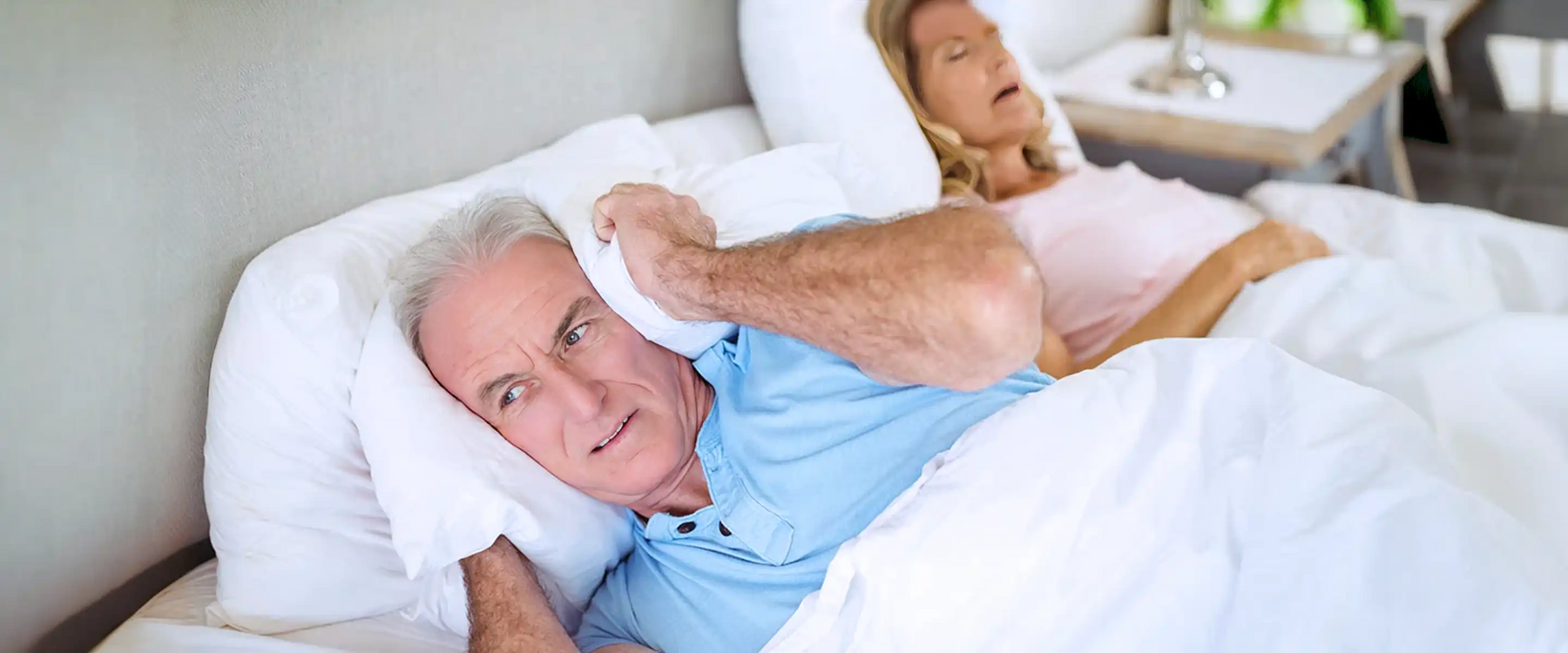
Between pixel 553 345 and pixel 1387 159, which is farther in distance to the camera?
pixel 1387 159

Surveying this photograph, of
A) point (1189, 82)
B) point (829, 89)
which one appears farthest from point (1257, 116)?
point (829, 89)

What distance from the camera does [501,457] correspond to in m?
1.11

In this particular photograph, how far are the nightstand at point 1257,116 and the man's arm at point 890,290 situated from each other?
51.7 inches

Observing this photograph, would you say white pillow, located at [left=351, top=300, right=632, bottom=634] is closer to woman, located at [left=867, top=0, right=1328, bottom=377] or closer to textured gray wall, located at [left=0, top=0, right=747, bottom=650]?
textured gray wall, located at [left=0, top=0, right=747, bottom=650]

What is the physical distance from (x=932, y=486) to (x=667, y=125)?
0.75 meters

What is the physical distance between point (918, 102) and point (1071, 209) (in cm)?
28

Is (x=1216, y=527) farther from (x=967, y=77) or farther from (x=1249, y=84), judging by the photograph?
(x=1249, y=84)

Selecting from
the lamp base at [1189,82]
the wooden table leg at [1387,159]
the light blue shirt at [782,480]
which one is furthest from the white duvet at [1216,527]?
the wooden table leg at [1387,159]

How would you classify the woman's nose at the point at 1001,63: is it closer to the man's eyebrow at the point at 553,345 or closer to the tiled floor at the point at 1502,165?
the man's eyebrow at the point at 553,345

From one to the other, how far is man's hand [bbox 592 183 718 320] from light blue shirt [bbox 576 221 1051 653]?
0.49 ft

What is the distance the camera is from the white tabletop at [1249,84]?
205 centimetres

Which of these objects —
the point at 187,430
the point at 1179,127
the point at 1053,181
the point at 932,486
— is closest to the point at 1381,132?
the point at 1179,127

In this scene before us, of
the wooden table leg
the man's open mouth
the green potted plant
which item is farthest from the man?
the green potted plant

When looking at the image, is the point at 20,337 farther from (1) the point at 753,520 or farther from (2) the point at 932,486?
(2) the point at 932,486
